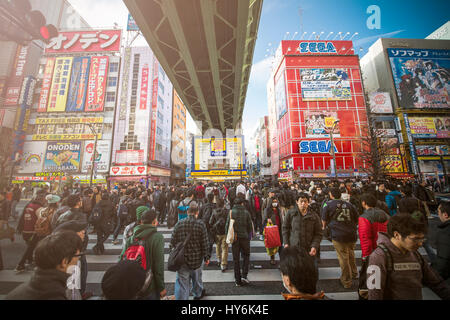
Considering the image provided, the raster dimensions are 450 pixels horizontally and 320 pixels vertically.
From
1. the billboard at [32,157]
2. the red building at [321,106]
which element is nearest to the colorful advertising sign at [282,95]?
the red building at [321,106]

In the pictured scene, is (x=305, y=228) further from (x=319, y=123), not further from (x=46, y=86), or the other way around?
(x=46, y=86)

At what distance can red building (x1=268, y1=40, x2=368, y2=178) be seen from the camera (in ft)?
98.5

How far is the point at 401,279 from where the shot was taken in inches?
64.3

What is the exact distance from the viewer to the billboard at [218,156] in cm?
1658

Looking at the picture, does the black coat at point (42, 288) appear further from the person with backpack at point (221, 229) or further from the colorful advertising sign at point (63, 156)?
the colorful advertising sign at point (63, 156)

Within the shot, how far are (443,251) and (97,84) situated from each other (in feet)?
127

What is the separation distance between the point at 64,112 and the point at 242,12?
35470 millimetres

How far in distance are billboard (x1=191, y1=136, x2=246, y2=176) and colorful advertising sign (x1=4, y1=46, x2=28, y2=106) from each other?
32965mm

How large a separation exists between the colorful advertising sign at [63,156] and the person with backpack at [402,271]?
3525cm

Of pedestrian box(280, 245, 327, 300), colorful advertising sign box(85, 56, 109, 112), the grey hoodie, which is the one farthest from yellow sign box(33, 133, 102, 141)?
the grey hoodie

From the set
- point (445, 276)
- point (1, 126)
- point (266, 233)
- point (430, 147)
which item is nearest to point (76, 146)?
point (1, 126)

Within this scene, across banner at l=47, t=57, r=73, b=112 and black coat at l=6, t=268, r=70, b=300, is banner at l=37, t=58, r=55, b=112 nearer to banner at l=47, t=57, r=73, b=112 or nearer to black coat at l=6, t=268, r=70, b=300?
banner at l=47, t=57, r=73, b=112

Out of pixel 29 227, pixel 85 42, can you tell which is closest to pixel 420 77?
pixel 29 227

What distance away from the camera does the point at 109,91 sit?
2933 centimetres
